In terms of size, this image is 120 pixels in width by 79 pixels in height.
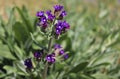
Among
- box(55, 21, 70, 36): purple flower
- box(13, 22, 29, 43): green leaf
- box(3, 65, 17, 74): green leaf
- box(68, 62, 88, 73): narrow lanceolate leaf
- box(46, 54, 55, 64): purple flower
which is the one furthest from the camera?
box(13, 22, 29, 43): green leaf

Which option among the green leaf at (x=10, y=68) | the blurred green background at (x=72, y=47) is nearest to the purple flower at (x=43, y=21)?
the blurred green background at (x=72, y=47)

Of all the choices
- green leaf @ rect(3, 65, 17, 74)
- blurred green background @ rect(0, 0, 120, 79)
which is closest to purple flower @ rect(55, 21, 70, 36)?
blurred green background @ rect(0, 0, 120, 79)

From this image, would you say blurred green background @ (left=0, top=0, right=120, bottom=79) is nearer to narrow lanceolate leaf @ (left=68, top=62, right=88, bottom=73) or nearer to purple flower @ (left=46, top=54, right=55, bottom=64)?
narrow lanceolate leaf @ (left=68, top=62, right=88, bottom=73)

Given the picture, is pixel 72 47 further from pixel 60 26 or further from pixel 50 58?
pixel 60 26

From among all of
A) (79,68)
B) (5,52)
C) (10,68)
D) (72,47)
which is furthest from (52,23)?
(72,47)

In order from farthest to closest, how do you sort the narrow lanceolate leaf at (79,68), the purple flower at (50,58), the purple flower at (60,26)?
the narrow lanceolate leaf at (79,68) → the purple flower at (50,58) → the purple flower at (60,26)

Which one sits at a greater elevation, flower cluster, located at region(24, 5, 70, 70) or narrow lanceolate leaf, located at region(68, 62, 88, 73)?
narrow lanceolate leaf, located at region(68, 62, 88, 73)

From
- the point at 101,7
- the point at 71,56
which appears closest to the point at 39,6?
the point at 101,7

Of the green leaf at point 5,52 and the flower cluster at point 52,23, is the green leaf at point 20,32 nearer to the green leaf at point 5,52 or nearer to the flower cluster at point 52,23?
the green leaf at point 5,52
